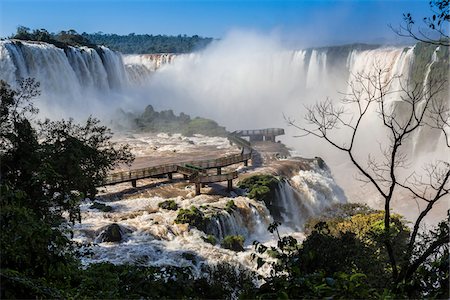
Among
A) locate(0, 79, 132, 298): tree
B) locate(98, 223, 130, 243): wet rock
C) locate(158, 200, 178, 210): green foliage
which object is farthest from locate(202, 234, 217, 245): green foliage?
locate(0, 79, 132, 298): tree

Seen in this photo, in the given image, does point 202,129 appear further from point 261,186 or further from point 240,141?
point 261,186

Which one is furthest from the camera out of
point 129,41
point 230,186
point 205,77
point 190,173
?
point 129,41

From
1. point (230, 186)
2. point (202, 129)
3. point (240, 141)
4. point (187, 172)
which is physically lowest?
point (202, 129)

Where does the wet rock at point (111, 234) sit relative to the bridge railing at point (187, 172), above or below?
below

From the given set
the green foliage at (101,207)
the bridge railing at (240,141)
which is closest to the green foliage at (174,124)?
the bridge railing at (240,141)

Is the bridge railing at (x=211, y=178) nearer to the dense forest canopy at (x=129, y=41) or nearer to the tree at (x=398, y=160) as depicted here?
the tree at (x=398, y=160)

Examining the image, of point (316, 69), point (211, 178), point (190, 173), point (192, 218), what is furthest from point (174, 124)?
point (192, 218)

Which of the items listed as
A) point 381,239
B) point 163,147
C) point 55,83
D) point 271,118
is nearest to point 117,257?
point 381,239
